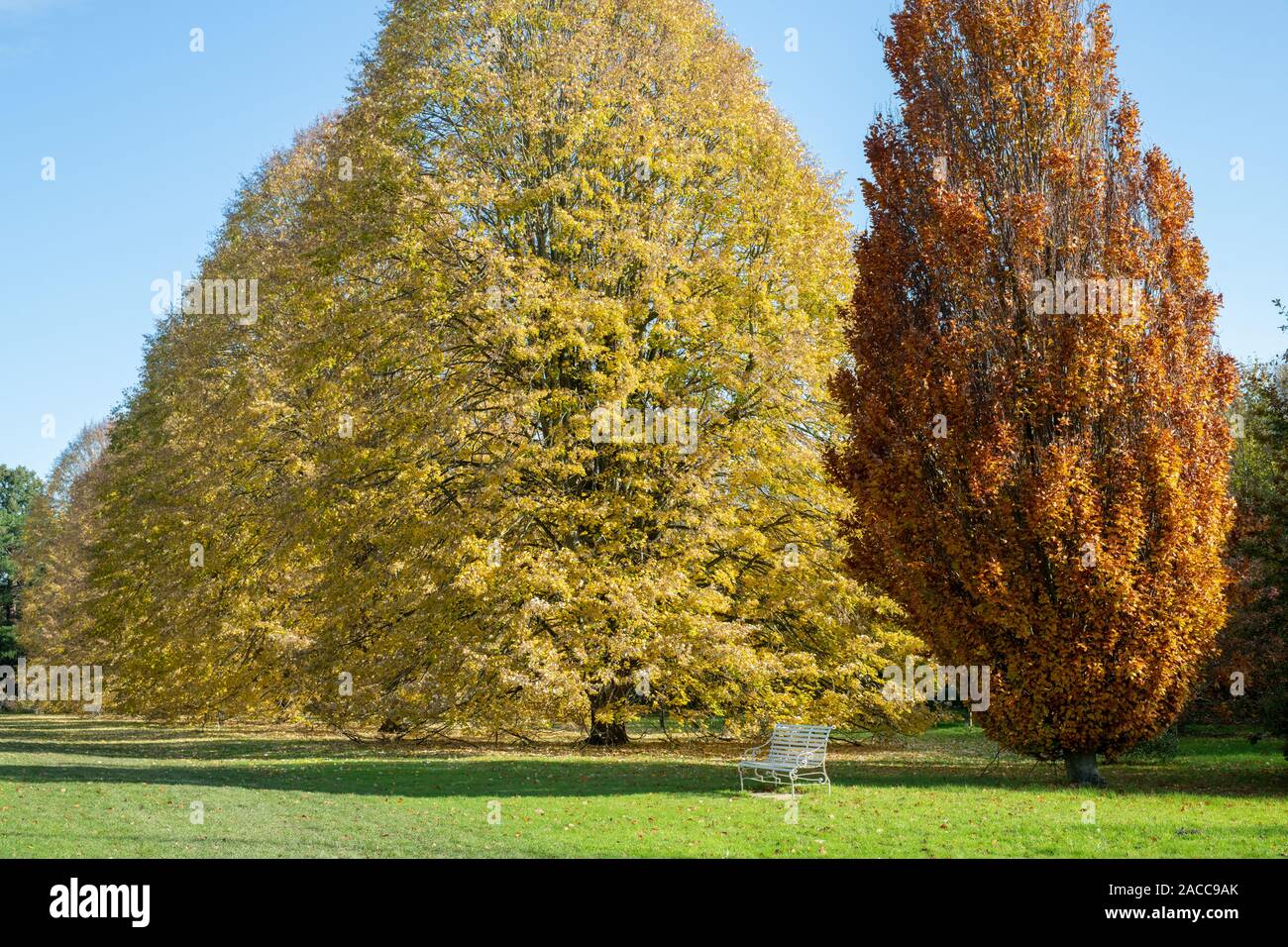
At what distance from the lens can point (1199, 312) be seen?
1677cm

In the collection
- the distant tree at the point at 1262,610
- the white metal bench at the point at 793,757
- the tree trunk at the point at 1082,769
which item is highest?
the distant tree at the point at 1262,610

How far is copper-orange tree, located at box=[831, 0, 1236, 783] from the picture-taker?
15453mm

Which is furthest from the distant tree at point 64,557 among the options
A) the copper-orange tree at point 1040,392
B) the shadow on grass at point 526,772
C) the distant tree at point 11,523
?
the copper-orange tree at point 1040,392

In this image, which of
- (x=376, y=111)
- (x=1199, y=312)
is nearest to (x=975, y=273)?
(x=1199, y=312)

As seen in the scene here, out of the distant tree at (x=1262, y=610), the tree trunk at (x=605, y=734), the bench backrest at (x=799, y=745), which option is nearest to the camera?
the bench backrest at (x=799, y=745)

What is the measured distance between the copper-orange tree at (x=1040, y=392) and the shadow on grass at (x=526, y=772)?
157 centimetres

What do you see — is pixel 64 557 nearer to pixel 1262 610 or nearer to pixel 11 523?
pixel 11 523

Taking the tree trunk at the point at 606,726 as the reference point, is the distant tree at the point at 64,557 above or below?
above

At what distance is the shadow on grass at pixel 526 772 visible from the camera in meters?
15.4

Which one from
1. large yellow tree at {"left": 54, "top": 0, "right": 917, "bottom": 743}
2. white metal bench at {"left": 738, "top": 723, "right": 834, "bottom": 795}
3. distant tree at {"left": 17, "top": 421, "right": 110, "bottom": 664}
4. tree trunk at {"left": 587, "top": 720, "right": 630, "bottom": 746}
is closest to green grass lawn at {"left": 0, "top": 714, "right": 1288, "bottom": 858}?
white metal bench at {"left": 738, "top": 723, "right": 834, "bottom": 795}

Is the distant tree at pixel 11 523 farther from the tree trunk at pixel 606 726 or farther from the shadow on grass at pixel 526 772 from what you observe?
the tree trunk at pixel 606 726

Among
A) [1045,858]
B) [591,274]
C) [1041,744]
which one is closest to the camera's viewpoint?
[1045,858]
